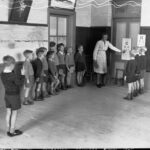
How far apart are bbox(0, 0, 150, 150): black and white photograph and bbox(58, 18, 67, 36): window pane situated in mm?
22

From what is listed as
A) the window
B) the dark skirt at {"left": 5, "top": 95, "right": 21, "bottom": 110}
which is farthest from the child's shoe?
the dark skirt at {"left": 5, "top": 95, "right": 21, "bottom": 110}

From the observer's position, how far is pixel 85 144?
12.1 feet

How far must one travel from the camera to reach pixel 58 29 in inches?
267

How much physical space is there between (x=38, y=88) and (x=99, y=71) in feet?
6.51

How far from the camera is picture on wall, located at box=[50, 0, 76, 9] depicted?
624 centimetres

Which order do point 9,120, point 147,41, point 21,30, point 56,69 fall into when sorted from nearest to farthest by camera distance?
1. point 9,120
2. point 21,30
3. point 56,69
4. point 147,41

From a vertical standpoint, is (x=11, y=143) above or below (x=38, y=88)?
below

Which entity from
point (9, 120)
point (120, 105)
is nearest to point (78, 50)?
point (120, 105)

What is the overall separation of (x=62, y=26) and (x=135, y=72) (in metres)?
2.20

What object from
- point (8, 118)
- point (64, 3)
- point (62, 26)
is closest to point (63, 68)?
point (62, 26)

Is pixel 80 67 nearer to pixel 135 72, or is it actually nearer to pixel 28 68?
pixel 135 72

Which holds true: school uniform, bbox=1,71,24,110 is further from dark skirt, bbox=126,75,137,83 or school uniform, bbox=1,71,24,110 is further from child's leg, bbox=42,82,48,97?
dark skirt, bbox=126,75,137,83

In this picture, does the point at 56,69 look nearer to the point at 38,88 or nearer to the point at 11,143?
the point at 38,88

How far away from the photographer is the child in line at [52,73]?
5992mm
